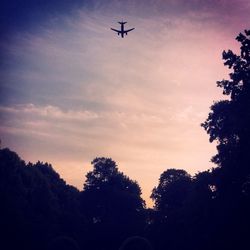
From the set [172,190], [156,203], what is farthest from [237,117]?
[156,203]

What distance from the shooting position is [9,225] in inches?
1649

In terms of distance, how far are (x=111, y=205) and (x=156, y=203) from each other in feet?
32.0

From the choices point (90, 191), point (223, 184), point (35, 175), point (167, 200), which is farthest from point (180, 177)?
point (223, 184)

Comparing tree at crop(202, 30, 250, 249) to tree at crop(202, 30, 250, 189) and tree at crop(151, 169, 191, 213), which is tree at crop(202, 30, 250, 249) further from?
tree at crop(151, 169, 191, 213)

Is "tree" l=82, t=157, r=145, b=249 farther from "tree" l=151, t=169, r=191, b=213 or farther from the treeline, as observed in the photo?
"tree" l=151, t=169, r=191, b=213

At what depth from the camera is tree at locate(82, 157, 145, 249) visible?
201ft

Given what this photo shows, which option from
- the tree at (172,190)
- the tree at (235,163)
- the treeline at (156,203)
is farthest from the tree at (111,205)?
the tree at (235,163)

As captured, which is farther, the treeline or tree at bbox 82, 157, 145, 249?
tree at bbox 82, 157, 145, 249

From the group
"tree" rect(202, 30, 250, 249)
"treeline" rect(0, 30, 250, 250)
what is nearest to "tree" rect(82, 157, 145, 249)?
"treeline" rect(0, 30, 250, 250)

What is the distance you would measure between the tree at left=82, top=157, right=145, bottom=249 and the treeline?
174 mm

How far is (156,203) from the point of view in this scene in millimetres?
67250

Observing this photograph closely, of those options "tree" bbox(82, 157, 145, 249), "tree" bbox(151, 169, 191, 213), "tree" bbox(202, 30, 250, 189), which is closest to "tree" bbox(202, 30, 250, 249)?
"tree" bbox(202, 30, 250, 189)

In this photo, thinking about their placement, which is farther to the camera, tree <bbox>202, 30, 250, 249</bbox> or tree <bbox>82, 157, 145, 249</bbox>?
tree <bbox>82, 157, 145, 249</bbox>

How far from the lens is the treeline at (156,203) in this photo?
27.7 meters
